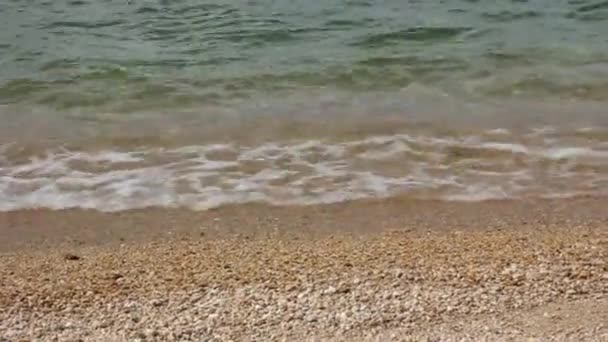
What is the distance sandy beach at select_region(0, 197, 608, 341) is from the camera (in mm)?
4430

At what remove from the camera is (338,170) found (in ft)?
22.5

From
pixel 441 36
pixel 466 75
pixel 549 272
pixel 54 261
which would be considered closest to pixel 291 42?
pixel 441 36

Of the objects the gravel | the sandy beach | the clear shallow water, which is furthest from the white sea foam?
the gravel

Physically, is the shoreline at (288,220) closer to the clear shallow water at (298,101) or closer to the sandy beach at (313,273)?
the sandy beach at (313,273)

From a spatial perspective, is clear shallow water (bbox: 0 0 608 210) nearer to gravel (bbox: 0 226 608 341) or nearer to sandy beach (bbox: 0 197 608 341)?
sandy beach (bbox: 0 197 608 341)

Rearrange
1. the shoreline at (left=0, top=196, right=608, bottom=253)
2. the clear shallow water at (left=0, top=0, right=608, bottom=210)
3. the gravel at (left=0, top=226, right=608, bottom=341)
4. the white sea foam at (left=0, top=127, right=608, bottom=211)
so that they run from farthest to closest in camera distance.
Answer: the clear shallow water at (left=0, top=0, right=608, bottom=210) < the white sea foam at (left=0, top=127, right=608, bottom=211) < the shoreline at (left=0, top=196, right=608, bottom=253) < the gravel at (left=0, top=226, right=608, bottom=341)

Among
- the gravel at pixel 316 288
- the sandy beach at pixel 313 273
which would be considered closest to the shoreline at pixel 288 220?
the sandy beach at pixel 313 273

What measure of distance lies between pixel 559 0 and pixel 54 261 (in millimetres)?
8097

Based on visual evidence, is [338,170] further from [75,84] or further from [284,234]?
[75,84]

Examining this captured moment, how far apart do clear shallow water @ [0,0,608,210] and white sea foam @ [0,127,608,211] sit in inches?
0.7

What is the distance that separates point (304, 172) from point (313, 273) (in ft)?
6.00

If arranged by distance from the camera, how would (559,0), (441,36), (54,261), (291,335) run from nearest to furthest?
(291,335)
(54,261)
(441,36)
(559,0)

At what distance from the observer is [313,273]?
5.07 metres

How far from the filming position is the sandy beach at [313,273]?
14.5 feet
